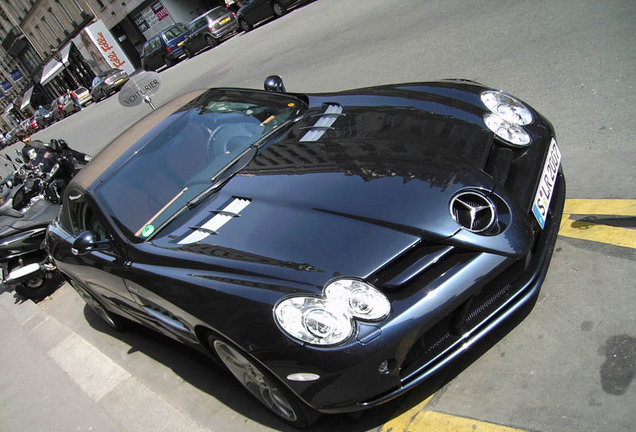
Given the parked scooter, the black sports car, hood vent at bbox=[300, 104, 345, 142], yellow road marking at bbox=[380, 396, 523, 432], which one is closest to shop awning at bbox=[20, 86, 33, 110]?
the parked scooter

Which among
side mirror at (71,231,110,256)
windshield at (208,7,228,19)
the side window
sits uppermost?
windshield at (208,7,228,19)

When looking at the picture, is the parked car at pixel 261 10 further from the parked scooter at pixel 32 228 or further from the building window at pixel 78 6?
the building window at pixel 78 6

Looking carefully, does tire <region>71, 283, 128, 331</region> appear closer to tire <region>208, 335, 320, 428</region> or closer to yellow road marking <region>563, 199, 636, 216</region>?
tire <region>208, 335, 320, 428</region>

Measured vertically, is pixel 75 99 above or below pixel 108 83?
above

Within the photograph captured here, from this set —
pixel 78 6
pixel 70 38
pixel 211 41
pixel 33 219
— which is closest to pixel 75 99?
pixel 211 41

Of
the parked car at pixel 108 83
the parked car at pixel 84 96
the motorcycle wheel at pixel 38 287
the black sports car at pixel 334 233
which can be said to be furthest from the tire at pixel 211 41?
the black sports car at pixel 334 233

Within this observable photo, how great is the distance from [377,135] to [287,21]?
13.9 meters

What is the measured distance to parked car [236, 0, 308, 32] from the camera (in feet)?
55.6

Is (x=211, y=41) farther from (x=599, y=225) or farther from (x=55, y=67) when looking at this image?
(x=55, y=67)

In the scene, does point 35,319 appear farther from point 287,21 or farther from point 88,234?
point 287,21

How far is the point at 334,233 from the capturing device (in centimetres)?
238

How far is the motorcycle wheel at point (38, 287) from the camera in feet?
20.8

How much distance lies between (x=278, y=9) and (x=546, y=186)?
16459mm

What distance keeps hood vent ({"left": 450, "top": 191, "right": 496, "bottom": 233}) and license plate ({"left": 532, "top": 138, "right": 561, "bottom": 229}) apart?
0.29 metres
